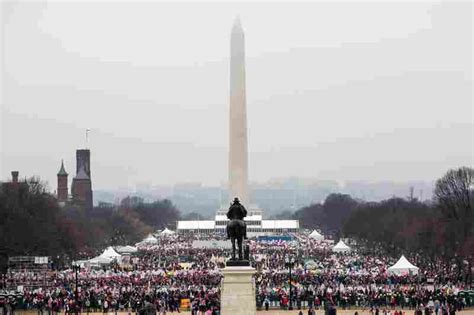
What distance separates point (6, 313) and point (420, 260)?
46.4 meters

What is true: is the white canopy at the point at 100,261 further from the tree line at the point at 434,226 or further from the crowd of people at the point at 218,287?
the tree line at the point at 434,226

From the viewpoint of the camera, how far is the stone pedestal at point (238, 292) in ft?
113

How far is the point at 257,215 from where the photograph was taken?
188125mm

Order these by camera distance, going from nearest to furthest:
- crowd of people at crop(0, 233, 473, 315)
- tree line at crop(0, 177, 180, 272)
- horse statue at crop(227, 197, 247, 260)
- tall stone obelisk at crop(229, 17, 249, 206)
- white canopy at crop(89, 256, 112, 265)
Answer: horse statue at crop(227, 197, 247, 260), crowd of people at crop(0, 233, 473, 315), tree line at crop(0, 177, 180, 272), white canopy at crop(89, 256, 112, 265), tall stone obelisk at crop(229, 17, 249, 206)

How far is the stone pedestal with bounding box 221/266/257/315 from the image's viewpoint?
113 feet

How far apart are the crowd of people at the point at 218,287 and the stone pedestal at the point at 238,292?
822cm

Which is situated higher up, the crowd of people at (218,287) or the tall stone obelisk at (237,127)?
the tall stone obelisk at (237,127)

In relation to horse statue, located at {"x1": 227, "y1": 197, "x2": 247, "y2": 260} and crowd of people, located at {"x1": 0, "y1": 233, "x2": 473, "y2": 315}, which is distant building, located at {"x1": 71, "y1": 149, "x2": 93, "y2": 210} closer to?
crowd of people, located at {"x1": 0, "y1": 233, "x2": 473, "y2": 315}

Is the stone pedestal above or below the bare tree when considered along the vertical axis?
below

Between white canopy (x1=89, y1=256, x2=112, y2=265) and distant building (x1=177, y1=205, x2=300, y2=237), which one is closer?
white canopy (x1=89, y1=256, x2=112, y2=265)

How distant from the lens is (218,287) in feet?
200

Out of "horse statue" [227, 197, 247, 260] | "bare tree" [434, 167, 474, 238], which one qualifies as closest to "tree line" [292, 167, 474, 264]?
"bare tree" [434, 167, 474, 238]

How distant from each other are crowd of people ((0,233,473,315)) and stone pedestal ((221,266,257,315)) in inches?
324

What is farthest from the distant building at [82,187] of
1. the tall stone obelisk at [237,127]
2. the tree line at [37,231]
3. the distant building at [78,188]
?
the tall stone obelisk at [237,127]
